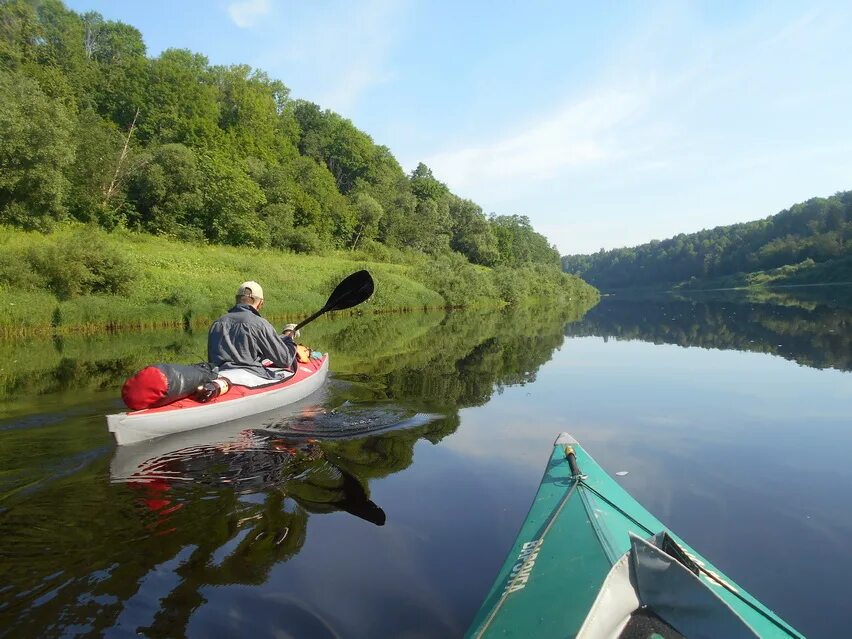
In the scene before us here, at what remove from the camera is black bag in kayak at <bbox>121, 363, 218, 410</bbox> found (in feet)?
17.4

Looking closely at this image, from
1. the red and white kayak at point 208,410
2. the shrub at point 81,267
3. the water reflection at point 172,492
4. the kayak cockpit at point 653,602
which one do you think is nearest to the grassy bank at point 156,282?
the shrub at point 81,267

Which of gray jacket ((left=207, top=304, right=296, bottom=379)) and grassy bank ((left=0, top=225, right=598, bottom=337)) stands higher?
grassy bank ((left=0, top=225, right=598, bottom=337))

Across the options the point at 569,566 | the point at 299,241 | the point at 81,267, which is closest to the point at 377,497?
the point at 569,566

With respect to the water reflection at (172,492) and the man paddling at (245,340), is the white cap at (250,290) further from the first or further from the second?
the water reflection at (172,492)

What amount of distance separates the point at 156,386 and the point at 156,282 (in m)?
18.9

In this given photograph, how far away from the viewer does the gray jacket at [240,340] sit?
683 centimetres

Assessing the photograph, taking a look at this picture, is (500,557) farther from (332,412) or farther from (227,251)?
(227,251)

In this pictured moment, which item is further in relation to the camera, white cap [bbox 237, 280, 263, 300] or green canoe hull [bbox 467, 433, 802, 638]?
white cap [bbox 237, 280, 263, 300]

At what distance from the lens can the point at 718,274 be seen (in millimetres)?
94812

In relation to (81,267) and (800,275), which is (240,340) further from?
(800,275)

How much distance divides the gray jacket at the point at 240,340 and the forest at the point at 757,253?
254 ft

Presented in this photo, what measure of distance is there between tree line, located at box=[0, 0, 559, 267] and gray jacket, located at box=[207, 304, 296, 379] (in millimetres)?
22304

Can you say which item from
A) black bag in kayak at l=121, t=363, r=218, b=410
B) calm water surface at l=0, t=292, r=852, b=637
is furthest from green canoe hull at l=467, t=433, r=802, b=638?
black bag in kayak at l=121, t=363, r=218, b=410

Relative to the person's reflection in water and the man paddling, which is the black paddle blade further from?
the person's reflection in water
